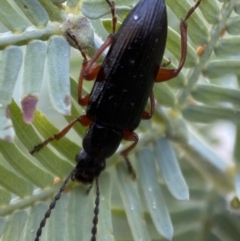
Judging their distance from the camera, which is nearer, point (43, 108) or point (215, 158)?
point (215, 158)

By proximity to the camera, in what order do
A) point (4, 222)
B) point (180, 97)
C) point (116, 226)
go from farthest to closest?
point (116, 226), point (180, 97), point (4, 222)

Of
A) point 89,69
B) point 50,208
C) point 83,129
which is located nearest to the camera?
point 50,208

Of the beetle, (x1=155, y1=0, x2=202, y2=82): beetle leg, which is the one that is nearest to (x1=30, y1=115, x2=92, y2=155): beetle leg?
the beetle

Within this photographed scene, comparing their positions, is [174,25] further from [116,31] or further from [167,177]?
[167,177]

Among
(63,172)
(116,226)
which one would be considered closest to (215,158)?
(116,226)

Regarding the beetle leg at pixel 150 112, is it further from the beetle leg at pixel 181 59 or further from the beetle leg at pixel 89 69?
the beetle leg at pixel 89 69

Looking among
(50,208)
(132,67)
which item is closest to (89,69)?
(132,67)

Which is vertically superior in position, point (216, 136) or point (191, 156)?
point (191, 156)

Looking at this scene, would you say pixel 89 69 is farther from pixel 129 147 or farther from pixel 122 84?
pixel 129 147
